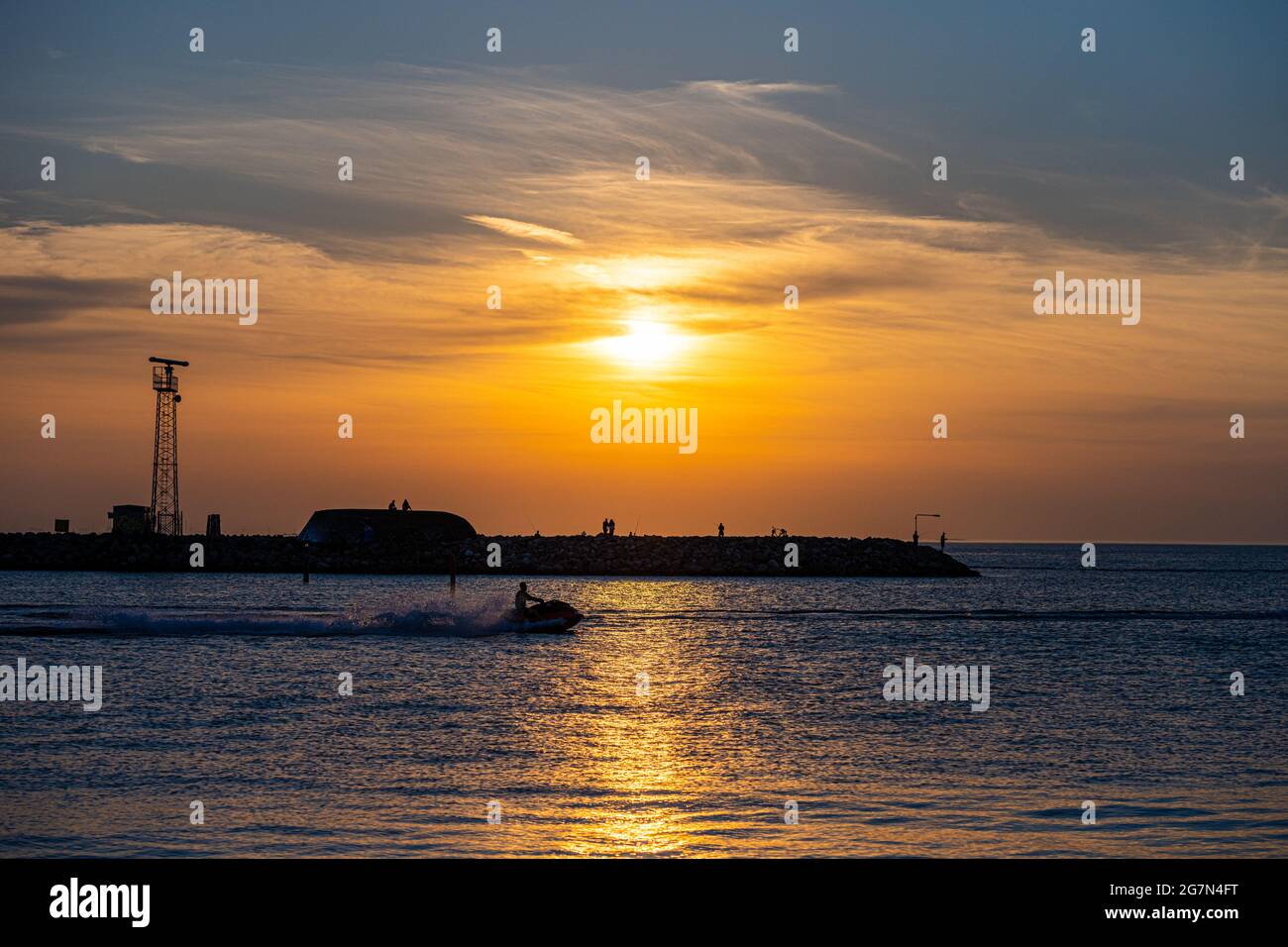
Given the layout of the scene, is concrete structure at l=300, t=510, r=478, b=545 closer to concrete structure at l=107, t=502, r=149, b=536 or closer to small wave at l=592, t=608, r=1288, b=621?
concrete structure at l=107, t=502, r=149, b=536

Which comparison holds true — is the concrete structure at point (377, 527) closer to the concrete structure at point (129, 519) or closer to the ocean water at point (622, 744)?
the concrete structure at point (129, 519)

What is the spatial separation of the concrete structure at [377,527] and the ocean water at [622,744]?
7938cm

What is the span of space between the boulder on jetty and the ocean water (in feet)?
236

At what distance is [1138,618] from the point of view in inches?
2940

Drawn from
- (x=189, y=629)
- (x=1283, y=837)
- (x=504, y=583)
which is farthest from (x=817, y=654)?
(x=504, y=583)

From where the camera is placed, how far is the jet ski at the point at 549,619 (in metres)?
54.9

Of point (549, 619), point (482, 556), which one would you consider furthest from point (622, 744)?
point (482, 556)

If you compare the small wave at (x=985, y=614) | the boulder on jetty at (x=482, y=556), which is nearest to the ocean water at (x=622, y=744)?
the small wave at (x=985, y=614)

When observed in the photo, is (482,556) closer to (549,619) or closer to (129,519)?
(129,519)

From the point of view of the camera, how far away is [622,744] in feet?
81.5

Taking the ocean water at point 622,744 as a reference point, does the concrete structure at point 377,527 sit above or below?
above

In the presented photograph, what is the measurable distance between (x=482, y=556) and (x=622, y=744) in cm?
11348
